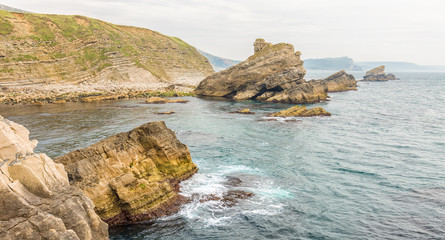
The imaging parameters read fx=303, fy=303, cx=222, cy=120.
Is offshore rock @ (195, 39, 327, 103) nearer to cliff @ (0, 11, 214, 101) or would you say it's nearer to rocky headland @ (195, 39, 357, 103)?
rocky headland @ (195, 39, 357, 103)

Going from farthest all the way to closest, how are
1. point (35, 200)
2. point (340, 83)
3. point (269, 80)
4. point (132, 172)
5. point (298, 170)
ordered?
point (340, 83)
point (269, 80)
point (298, 170)
point (132, 172)
point (35, 200)

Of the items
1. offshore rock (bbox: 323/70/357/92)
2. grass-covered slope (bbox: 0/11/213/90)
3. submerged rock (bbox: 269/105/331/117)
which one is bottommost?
submerged rock (bbox: 269/105/331/117)

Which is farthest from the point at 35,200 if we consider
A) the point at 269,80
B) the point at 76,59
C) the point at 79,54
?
the point at 79,54

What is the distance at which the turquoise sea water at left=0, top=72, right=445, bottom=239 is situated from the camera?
1927cm

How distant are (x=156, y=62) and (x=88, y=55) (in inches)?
1215

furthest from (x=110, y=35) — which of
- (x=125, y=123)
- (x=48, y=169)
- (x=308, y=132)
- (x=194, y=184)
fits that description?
(x=48, y=169)

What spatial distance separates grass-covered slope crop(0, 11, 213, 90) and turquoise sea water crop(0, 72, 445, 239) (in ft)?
95.9

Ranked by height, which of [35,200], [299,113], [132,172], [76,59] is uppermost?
[76,59]

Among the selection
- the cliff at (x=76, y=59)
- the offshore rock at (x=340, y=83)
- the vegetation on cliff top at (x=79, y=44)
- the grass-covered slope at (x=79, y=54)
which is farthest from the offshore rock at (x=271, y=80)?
the vegetation on cliff top at (x=79, y=44)

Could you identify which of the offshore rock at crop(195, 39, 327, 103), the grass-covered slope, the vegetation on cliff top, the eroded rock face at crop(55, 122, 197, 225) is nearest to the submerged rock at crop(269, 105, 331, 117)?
the offshore rock at crop(195, 39, 327, 103)

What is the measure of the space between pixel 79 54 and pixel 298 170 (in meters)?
94.0

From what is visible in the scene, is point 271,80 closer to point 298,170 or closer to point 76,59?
point 298,170

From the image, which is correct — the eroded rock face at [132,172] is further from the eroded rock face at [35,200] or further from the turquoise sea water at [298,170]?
the eroded rock face at [35,200]

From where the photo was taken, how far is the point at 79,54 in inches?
3984
